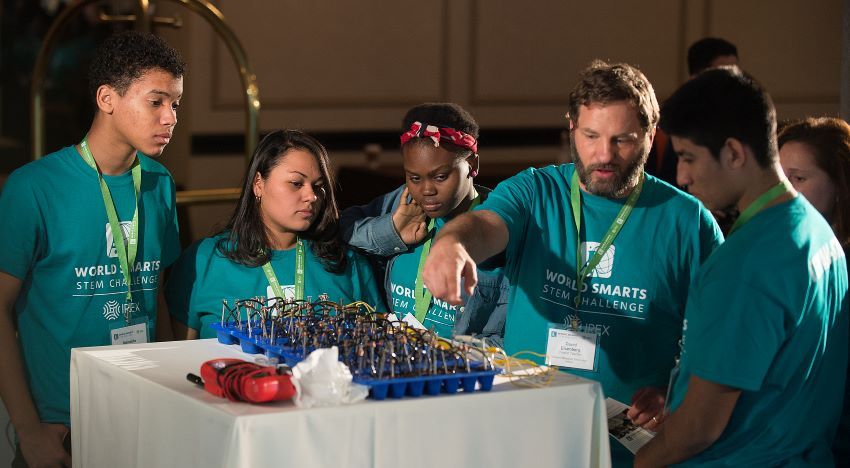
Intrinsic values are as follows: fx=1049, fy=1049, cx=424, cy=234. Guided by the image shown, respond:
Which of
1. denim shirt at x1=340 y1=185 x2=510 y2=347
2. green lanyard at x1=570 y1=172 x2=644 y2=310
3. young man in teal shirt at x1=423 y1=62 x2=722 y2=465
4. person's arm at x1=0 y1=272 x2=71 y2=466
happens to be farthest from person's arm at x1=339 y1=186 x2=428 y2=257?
person's arm at x1=0 y1=272 x2=71 y2=466

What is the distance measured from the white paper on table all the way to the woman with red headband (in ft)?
1.56

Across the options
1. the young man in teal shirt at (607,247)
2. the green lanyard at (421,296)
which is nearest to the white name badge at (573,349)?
the young man in teal shirt at (607,247)

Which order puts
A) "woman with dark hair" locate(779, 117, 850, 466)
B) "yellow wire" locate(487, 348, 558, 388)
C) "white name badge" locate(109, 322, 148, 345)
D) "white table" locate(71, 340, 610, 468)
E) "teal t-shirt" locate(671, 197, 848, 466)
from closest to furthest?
1. "white table" locate(71, 340, 610, 468)
2. "teal t-shirt" locate(671, 197, 848, 466)
3. "yellow wire" locate(487, 348, 558, 388)
4. "woman with dark hair" locate(779, 117, 850, 466)
5. "white name badge" locate(109, 322, 148, 345)

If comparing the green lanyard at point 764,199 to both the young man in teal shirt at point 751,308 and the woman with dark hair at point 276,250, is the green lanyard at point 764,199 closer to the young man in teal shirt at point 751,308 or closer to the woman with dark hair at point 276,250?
the young man in teal shirt at point 751,308

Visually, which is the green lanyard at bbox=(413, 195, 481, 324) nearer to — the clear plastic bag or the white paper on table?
the white paper on table

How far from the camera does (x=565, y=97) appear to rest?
6906 mm

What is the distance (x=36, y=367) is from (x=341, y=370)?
1122 millimetres

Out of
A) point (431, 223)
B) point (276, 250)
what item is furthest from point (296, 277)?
point (431, 223)

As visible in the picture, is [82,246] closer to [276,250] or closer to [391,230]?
[276,250]

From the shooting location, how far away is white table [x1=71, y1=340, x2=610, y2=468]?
170 cm

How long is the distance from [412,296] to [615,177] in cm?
62

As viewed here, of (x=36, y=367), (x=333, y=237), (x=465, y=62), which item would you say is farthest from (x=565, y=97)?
(x=36, y=367)

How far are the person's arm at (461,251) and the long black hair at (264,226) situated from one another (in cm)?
53

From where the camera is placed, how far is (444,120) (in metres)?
2.68
